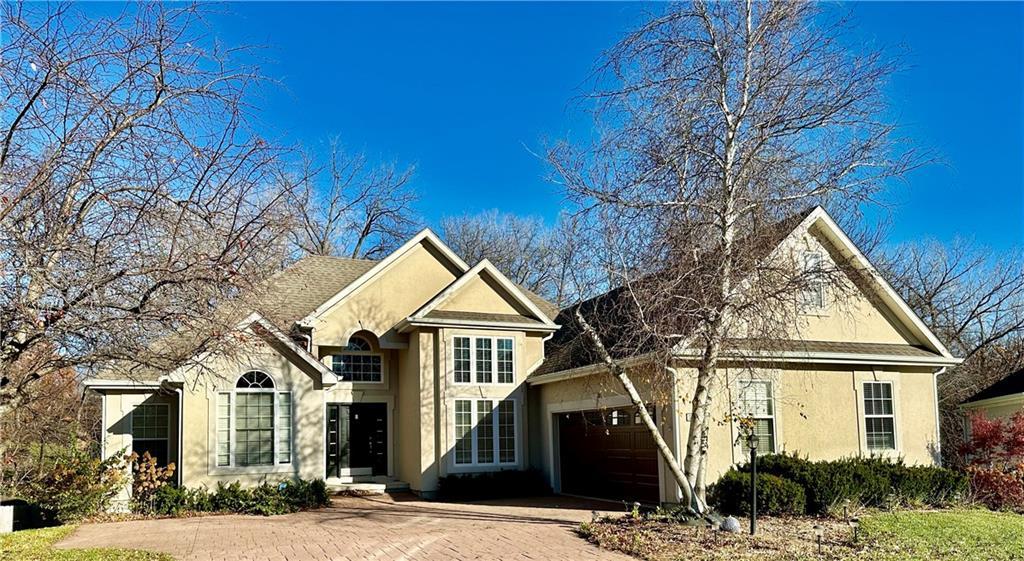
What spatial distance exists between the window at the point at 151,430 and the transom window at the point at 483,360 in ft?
22.3

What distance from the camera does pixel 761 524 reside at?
1416 centimetres

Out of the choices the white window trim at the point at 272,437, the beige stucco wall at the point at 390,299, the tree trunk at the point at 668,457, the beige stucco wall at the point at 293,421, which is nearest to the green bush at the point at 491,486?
the beige stucco wall at the point at 293,421

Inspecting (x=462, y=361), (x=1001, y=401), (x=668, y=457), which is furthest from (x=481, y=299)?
(x=1001, y=401)

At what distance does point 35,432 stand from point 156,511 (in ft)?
18.5

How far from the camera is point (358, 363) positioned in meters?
22.0

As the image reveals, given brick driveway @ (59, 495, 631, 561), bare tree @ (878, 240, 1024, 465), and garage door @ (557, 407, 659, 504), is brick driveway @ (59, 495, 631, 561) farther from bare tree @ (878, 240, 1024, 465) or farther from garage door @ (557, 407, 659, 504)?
bare tree @ (878, 240, 1024, 465)

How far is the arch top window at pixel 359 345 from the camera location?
21938 millimetres

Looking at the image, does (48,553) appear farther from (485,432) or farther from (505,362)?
(505,362)

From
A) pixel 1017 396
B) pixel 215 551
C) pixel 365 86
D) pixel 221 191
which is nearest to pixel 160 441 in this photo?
pixel 215 551

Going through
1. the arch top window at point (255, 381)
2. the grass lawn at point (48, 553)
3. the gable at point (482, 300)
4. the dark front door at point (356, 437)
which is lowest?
the grass lawn at point (48, 553)

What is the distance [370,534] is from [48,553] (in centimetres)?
464

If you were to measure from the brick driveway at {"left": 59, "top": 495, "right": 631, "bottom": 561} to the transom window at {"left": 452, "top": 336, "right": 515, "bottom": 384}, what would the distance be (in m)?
3.95

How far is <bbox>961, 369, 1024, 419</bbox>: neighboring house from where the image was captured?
70.1 ft

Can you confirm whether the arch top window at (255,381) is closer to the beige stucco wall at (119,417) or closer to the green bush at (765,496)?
the beige stucco wall at (119,417)
